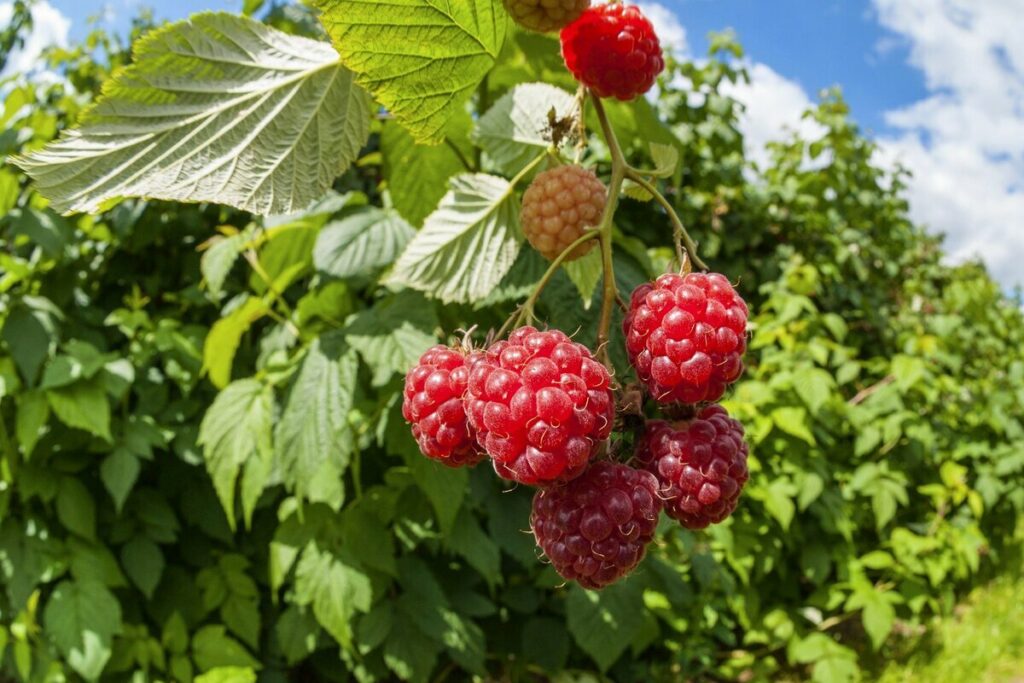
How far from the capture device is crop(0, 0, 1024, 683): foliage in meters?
0.69

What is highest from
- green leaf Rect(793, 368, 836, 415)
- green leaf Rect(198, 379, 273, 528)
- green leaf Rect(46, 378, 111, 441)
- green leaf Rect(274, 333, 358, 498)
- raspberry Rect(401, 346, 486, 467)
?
green leaf Rect(793, 368, 836, 415)

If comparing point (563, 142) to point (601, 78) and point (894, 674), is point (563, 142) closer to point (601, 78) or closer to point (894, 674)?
point (601, 78)

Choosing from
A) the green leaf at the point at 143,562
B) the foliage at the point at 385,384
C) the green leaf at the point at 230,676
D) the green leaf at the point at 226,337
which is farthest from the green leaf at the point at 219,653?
the green leaf at the point at 226,337

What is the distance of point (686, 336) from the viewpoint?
489 millimetres

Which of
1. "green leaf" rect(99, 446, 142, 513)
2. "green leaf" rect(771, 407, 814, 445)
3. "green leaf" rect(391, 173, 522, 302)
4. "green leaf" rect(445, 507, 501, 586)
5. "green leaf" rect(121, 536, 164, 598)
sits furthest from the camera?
"green leaf" rect(771, 407, 814, 445)

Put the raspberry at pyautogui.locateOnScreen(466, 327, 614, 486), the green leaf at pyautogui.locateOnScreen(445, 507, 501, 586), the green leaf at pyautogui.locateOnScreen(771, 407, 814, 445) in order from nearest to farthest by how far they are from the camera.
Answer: the raspberry at pyautogui.locateOnScreen(466, 327, 614, 486), the green leaf at pyautogui.locateOnScreen(445, 507, 501, 586), the green leaf at pyautogui.locateOnScreen(771, 407, 814, 445)

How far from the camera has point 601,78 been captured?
0.64 meters

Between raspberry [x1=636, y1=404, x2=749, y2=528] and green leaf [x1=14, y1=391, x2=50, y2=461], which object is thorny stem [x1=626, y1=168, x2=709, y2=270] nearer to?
raspberry [x1=636, y1=404, x2=749, y2=528]

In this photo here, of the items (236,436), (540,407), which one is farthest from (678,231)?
(236,436)

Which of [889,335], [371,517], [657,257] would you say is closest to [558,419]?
[371,517]

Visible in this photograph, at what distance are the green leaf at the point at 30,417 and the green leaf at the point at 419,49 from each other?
1.51 metres

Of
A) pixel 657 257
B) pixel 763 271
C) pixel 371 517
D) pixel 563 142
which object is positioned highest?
pixel 763 271

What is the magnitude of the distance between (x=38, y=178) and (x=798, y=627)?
289 centimetres

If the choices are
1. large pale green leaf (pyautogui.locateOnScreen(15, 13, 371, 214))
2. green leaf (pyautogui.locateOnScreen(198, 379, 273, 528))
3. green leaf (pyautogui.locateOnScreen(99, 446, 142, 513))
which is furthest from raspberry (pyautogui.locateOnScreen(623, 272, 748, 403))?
green leaf (pyautogui.locateOnScreen(99, 446, 142, 513))
